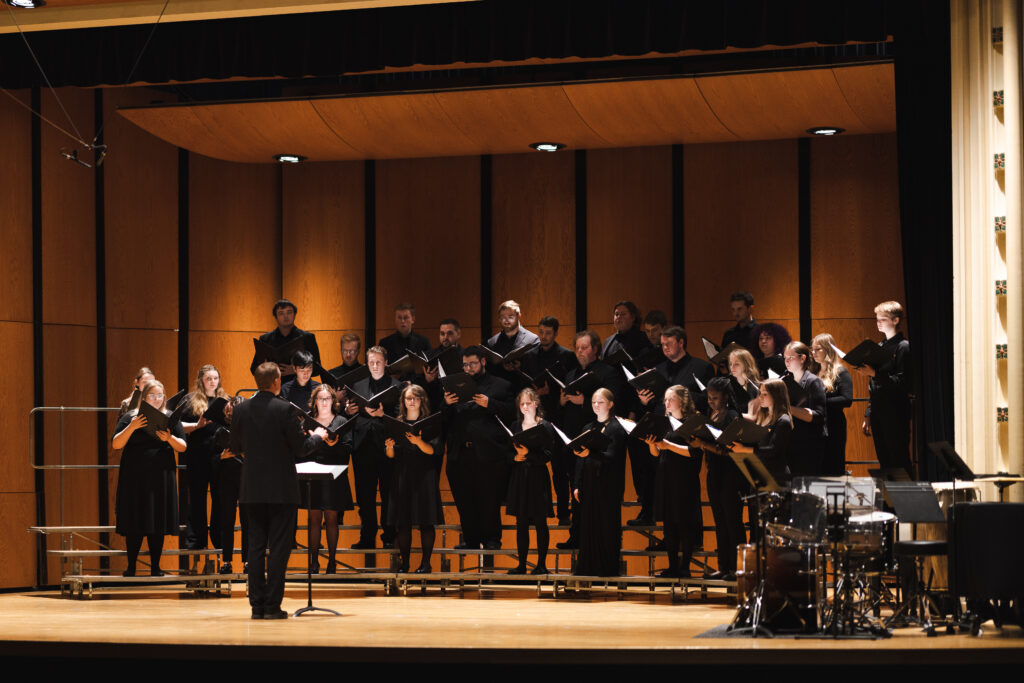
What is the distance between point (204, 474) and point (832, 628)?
13.3 ft

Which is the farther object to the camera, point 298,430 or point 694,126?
point 694,126

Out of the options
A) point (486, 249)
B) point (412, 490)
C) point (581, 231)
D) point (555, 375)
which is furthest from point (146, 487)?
point (581, 231)

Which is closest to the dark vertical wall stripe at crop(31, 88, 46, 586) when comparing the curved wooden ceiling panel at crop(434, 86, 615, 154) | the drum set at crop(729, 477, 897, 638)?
the curved wooden ceiling panel at crop(434, 86, 615, 154)

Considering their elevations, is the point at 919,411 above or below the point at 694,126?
below

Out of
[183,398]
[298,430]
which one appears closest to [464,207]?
[183,398]

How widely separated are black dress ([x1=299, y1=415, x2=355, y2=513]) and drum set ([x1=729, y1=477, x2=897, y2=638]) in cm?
281

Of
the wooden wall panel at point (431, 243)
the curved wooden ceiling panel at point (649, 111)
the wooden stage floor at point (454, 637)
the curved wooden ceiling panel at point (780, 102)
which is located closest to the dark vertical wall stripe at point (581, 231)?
the curved wooden ceiling panel at point (649, 111)

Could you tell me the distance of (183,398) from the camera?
755 centimetres

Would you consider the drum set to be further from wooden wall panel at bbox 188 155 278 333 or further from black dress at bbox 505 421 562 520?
wooden wall panel at bbox 188 155 278 333

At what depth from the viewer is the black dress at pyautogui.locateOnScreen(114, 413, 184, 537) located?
721cm

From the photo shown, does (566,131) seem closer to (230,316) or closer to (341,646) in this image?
(230,316)

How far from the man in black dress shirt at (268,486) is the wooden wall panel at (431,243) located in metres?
3.51

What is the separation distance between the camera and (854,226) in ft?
28.1

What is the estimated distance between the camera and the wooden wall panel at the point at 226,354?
30.5ft
